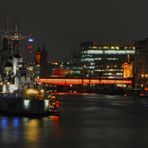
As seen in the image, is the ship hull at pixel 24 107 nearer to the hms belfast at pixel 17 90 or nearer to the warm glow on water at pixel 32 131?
the hms belfast at pixel 17 90

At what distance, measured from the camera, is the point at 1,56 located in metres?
107

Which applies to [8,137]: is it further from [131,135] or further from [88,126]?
[88,126]

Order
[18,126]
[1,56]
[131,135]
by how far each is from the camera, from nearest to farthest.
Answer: [131,135], [18,126], [1,56]

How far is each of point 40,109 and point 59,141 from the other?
86.3 ft

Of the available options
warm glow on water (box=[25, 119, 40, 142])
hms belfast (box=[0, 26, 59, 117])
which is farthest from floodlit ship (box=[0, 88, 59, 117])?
Result: warm glow on water (box=[25, 119, 40, 142])

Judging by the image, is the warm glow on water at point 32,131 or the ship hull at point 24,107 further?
the ship hull at point 24,107

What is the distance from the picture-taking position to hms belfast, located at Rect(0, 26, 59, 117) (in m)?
77.9

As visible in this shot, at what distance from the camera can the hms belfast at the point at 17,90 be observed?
77.9m

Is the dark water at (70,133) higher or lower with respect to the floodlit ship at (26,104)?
lower

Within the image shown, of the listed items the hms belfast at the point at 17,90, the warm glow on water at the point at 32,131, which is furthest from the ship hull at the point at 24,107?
the warm glow on water at the point at 32,131

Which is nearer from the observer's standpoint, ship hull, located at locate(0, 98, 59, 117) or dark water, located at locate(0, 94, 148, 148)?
dark water, located at locate(0, 94, 148, 148)

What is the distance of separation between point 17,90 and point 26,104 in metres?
10.3

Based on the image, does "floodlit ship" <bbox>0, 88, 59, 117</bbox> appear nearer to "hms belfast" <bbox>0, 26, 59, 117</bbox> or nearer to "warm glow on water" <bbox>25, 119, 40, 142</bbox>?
"hms belfast" <bbox>0, 26, 59, 117</bbox>

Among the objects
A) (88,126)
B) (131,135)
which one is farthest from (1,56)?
(131,135)
